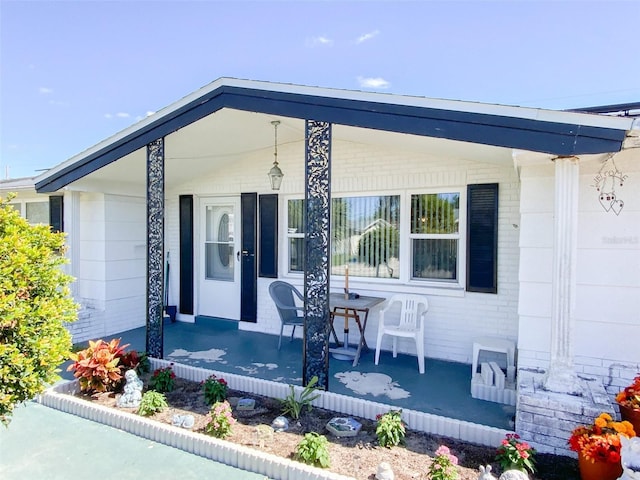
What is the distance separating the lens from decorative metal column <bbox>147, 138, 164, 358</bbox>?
14.2 ft

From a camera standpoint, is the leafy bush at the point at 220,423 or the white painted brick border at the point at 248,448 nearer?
the white painted brick border at the point at 248,448

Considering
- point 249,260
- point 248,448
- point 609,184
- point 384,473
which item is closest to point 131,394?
point 248,448

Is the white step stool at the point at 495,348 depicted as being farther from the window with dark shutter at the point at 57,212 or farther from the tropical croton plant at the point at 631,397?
the window with dark shutter at the point at 57,212

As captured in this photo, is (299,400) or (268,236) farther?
(268,236)

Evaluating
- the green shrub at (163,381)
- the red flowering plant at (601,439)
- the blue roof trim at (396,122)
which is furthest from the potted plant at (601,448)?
the green shrub at (163,381)

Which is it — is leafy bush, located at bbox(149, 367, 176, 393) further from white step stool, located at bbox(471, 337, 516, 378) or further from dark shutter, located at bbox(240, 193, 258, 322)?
white step stool, located at bbox(471, 337, 516, 378)

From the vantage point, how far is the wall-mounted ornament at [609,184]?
2.97m

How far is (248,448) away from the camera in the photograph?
273cm

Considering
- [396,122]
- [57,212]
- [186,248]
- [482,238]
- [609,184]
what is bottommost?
[186,248]

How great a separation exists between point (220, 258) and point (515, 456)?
512cm

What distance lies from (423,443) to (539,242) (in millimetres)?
1829

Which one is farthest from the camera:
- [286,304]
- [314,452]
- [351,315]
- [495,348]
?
[286,304]

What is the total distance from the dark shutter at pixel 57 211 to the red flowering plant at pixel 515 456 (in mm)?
6258

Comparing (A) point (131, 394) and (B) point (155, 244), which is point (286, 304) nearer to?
(B) point (155, 244)
